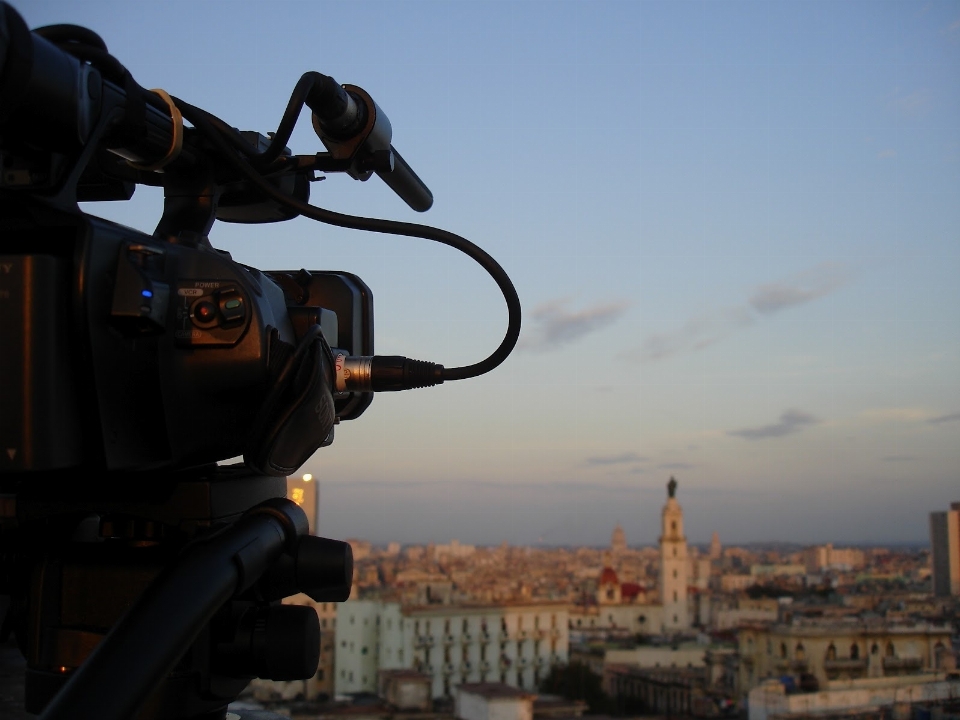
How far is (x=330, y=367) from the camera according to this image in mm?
497

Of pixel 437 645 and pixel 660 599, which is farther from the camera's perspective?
pixel 660 599

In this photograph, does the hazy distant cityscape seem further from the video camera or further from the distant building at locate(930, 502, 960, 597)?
the video camera

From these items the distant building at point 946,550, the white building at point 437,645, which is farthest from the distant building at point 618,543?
the distant building at point 946,550

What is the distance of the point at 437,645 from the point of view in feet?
60.5

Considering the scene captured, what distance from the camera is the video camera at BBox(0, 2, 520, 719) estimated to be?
38 centimetres

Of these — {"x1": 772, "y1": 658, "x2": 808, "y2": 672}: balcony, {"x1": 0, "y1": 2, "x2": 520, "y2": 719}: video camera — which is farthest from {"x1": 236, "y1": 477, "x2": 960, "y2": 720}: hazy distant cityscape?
{"x1": 0, "y1": 2, "x2": 520, "y2": 719}: video camera

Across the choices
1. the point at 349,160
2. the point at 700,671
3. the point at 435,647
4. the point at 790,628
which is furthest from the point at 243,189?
the point at 700,671

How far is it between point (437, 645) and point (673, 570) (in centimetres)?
1135

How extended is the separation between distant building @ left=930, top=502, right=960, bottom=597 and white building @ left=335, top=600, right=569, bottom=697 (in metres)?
10.4

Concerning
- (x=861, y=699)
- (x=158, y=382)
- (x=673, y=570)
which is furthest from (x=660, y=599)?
(x=158, y=382)

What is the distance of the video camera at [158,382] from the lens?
0.38 m

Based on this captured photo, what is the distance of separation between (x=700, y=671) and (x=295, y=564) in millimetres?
20796

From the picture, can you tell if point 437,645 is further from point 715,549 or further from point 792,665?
point 715,549

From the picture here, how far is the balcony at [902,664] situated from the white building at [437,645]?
8.37 m
